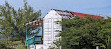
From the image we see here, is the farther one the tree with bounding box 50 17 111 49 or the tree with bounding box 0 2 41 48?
the tree with bounding box 0 2 41 48

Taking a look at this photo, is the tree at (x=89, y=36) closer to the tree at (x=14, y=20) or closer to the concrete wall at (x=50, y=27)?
the concrete wall at (x=50, y=27)

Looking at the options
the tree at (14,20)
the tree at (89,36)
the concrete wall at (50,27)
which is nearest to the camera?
Answer: the tree at (89,36)

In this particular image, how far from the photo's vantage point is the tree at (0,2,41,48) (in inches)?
947

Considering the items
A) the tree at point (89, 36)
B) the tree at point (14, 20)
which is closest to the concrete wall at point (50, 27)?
the tree at point (89, 36)

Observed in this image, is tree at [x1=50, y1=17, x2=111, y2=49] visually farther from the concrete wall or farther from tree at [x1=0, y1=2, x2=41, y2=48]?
tree at [x1=0, y1=2, x2=41, y2=48]

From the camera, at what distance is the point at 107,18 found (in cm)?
1120

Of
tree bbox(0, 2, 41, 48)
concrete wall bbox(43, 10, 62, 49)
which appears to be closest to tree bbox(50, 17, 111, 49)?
concrete wall bbox(43, 10, 62, 49)

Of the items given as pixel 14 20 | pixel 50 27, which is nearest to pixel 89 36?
pixel 50 27

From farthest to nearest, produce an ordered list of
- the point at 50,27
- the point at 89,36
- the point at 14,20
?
the point at 14,20 → the point at 50,27 → the point at 89,36

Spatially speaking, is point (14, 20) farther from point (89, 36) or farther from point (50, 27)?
point (89, 36)

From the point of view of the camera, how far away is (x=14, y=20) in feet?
80.7

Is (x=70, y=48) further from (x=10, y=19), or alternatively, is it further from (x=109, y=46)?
(x=10, y=19)

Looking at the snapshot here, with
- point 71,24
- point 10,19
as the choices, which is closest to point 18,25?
point 10,19

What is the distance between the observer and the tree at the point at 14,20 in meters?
24.1
